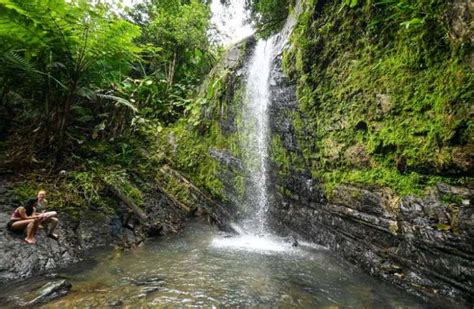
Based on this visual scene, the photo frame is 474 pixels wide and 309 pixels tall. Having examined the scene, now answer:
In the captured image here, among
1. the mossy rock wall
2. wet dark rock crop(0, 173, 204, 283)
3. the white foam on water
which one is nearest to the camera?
the mossy rock wall

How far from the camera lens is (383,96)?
424 centimetres

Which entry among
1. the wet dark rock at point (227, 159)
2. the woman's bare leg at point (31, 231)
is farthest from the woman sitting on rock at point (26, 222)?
the wet dark rock at point (227, 159)

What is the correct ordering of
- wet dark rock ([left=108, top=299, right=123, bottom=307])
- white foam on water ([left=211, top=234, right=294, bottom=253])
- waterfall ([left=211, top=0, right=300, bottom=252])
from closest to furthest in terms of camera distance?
wet dark rock ([left=108, top=299, right=123, bottom=307])
white foam on water ([left=211, top=234, right=294, bottom=253])
waterfall ([left=211, top=0, right=300, bottom=252])

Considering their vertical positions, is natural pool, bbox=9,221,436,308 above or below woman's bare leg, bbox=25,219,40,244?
below

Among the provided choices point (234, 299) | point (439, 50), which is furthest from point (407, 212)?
point (234, 299)

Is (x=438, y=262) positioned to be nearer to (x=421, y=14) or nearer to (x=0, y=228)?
(x=421, y=14)

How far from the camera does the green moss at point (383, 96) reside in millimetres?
3395

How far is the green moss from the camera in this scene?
3.39m

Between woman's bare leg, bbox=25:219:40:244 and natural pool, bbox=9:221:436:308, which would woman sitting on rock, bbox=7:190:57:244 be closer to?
woman's bare leg, bbox=25:219:40:244

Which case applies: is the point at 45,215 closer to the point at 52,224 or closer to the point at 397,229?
the point at 52,224

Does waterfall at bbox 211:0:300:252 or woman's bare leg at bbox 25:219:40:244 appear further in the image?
waterfall at bbox 211:0:300:252

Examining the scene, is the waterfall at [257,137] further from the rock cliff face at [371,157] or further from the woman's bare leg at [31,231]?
the woman's bare leg at [31,231]

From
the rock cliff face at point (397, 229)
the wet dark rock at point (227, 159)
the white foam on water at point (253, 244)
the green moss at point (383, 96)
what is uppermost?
the green moss at point (383, 96)

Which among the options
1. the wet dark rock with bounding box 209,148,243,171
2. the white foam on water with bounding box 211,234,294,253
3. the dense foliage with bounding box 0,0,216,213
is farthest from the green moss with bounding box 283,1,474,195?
the dense foliage with bounding box 0,0,216,213
